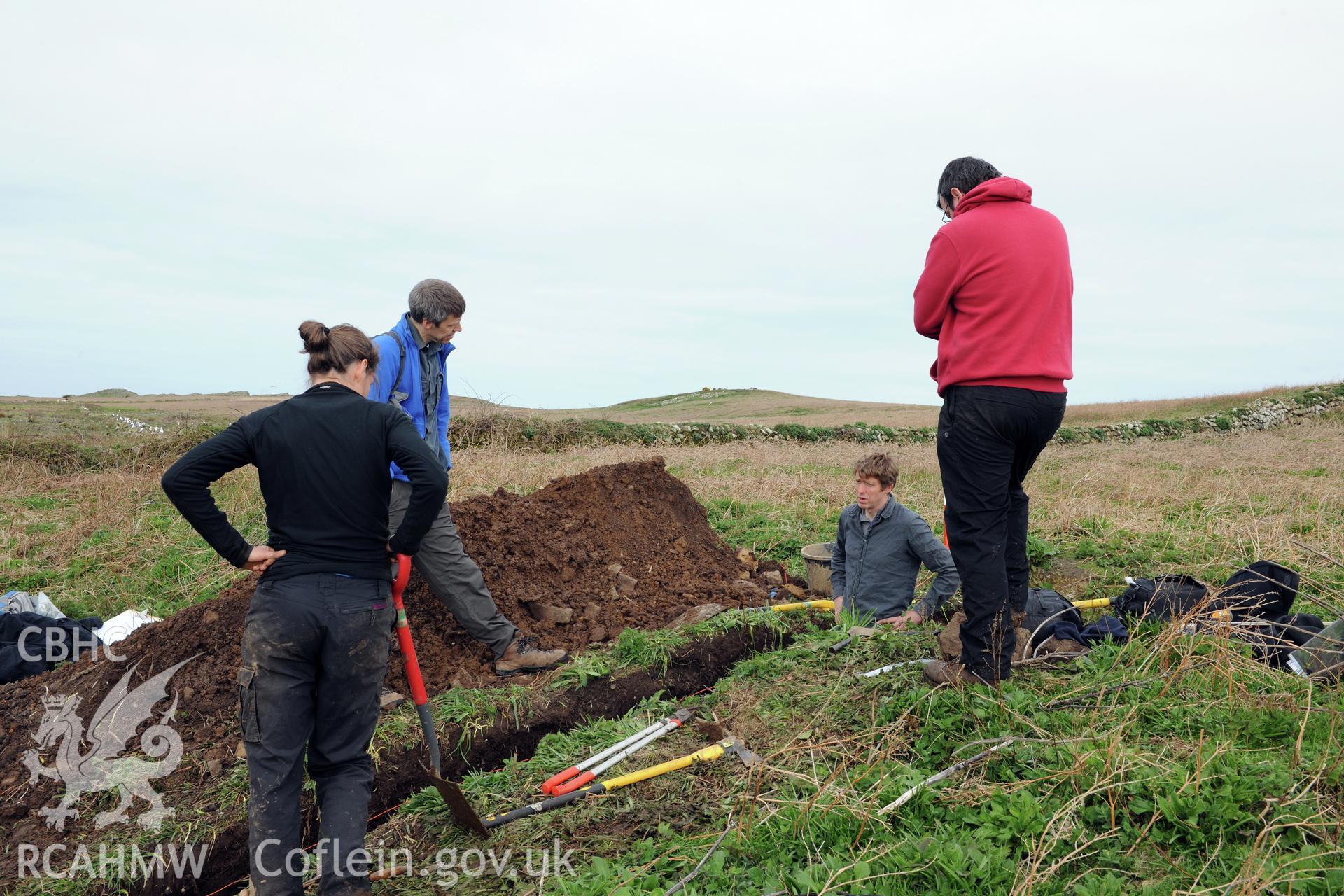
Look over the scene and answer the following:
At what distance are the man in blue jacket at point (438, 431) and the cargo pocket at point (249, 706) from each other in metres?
1.55

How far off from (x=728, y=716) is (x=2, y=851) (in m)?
3.56

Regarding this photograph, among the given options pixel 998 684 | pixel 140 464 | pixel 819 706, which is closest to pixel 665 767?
pixel 819 706

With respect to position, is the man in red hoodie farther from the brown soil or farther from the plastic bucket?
the plastic bucket

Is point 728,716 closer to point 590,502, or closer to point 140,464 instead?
point 590,502

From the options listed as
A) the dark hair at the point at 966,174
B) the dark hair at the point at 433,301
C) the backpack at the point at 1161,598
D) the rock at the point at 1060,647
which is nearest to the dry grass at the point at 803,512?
the backpack at the point at 1161,598

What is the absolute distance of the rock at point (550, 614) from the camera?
19.4ft

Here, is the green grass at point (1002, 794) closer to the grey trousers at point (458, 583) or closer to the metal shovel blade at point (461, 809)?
the metal shovel blade at point (461, 809)

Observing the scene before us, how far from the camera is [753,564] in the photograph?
25.7ft

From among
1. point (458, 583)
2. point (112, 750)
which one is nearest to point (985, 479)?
point (458, 583)

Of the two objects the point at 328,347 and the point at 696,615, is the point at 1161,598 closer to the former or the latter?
the point at 696,615

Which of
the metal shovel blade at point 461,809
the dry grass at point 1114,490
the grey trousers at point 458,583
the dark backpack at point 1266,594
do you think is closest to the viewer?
the metal shovel blade at point 461,809

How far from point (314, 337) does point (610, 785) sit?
2271mm

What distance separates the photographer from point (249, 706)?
297 centimetres

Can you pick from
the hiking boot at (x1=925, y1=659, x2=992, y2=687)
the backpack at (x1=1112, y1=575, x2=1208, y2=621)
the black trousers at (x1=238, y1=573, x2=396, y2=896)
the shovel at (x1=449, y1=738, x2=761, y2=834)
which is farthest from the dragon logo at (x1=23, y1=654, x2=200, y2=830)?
the backpack at (x1=1112, y1=575, x2=1208, y2=621)
